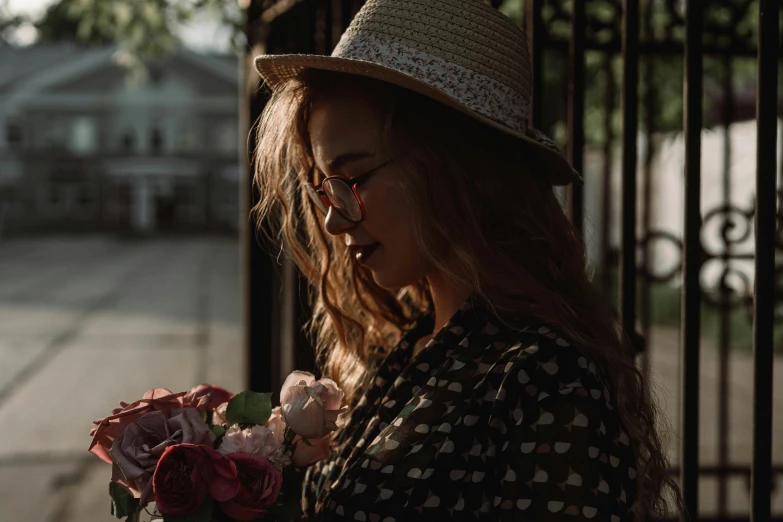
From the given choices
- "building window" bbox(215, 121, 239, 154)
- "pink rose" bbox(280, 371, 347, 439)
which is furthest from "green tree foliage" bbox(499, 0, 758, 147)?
"building window" bbox(215, 121, 239, 154)

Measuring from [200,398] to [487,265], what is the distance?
551 millimetres

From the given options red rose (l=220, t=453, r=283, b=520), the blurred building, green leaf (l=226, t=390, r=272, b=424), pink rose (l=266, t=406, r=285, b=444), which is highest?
the blurred building

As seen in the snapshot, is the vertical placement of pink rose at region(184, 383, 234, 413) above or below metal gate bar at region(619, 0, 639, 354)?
below

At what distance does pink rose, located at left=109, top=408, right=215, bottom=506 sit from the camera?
4.58 feet

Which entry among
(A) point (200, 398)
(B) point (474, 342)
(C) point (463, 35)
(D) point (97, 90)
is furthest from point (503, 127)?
(D) point (97, 90)

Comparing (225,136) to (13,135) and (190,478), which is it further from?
(190,478)

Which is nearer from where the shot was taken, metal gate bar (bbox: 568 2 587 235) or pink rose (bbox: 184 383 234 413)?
pink rose (bbox: 184 383 234 413)

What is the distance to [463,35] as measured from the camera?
4.93 feet

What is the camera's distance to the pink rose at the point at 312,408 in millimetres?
1528

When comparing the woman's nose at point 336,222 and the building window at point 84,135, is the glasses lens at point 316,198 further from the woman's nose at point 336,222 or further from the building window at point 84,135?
the building window at point 84,135

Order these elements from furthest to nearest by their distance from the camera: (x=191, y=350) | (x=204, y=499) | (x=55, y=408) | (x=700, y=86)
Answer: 1. (x=191, y=350)
2. (x=55, y=408)
3. (x=700, y=86)
4. (x=204, y=499)

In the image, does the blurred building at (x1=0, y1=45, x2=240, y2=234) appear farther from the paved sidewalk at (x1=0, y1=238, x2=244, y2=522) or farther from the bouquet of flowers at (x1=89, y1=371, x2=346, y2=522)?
the bouquet of flowers at (x1=89, y1=371, x2=346, y2=522)

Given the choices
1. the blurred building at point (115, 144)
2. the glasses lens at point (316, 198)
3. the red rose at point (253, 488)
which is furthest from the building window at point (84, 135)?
the red rose at point (253, 488)

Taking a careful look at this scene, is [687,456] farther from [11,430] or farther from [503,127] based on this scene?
[11,430]
